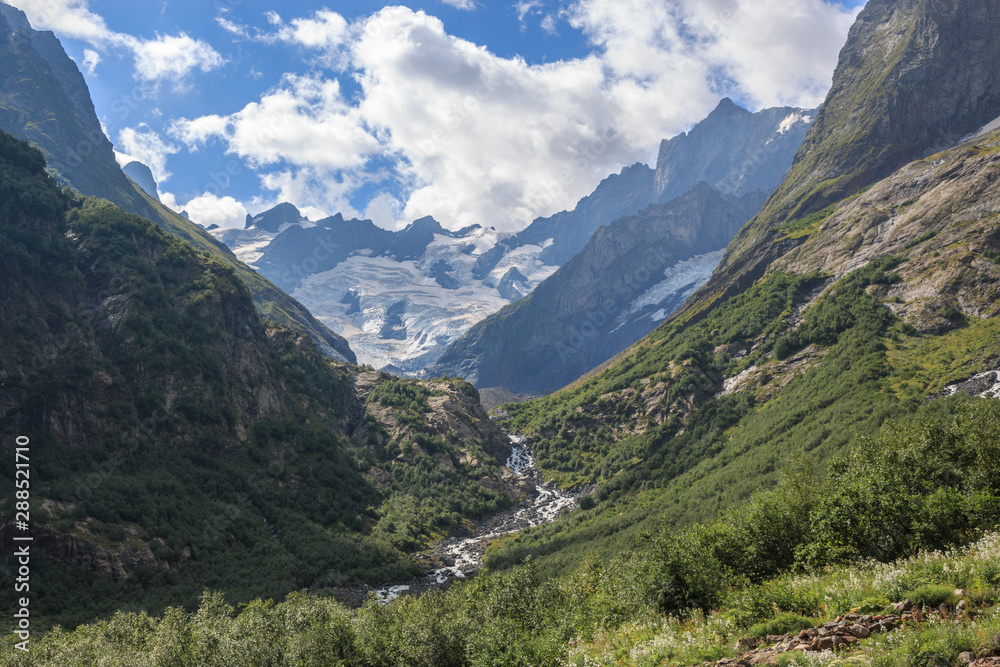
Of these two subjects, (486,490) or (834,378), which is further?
(486,490)

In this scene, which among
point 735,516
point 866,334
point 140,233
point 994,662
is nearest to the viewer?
point 994,662

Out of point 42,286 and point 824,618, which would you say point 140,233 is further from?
point 824,618

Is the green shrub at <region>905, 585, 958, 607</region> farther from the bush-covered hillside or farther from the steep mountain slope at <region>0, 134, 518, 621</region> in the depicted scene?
the steep mountain slope at <region>0, 134, 518, 621</region>

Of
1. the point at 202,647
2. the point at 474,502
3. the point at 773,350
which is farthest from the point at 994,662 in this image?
the point at 773,350

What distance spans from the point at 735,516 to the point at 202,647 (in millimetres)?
51339

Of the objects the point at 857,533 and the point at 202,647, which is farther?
the point at 202,647

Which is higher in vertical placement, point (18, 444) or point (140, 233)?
point (140, 233)

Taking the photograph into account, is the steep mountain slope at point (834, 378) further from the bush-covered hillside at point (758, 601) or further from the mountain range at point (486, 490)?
the bush-covered hillside at point (758, 601)

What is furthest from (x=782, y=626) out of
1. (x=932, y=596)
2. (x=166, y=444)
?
(x=166, y=444)

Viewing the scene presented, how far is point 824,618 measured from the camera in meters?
21.9

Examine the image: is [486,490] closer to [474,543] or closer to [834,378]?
[474,543]

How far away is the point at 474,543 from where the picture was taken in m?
150

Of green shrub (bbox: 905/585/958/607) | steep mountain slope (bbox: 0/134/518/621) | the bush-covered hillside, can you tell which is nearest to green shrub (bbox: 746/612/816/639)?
the bush-covered hillside

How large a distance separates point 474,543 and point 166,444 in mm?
91188
